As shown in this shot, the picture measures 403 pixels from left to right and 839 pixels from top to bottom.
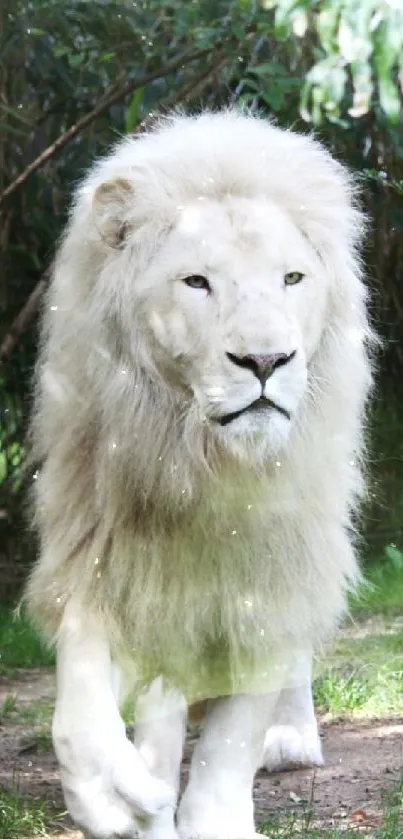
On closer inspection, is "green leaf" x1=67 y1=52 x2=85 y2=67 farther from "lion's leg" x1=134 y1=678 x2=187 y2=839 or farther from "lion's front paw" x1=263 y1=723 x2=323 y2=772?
"lion's front paw" x1=263 y1=723 x2=323 y2=772

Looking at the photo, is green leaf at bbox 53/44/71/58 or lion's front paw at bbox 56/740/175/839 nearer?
lion's front paw at bbox 56/740/175/839

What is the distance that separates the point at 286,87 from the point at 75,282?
16.7 inches

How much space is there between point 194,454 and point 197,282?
190 mm

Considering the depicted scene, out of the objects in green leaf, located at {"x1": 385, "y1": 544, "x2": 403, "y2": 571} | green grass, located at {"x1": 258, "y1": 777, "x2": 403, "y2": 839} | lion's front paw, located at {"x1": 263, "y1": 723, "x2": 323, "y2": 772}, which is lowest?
lion's front paw, located at {"x1": 263, "y1": 723, "x2": 323, "y2": 772}

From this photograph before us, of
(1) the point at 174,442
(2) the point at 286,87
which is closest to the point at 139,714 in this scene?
(1) the point at 174,442

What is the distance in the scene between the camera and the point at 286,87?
6.23 ft

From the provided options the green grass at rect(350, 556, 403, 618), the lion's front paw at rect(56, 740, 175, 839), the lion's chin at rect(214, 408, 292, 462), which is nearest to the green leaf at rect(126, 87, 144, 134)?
the lion's chin at rect(214, 408, 292, 462)

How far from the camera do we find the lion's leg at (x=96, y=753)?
57.7 inches

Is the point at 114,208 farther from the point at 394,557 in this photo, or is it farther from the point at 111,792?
the point at 394,557

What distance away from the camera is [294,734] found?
200 centimetres

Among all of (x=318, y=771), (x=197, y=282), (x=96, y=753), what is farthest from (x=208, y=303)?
(x=318, y=771)

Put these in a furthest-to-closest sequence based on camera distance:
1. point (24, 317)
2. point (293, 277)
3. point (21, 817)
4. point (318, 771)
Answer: point (24, 317), point (318, 771), point (21, 817), point (293, 277)

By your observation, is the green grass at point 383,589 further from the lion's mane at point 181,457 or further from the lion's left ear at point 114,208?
the lion's left ear at point 114,208

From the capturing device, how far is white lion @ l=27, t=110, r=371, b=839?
1.51 m
